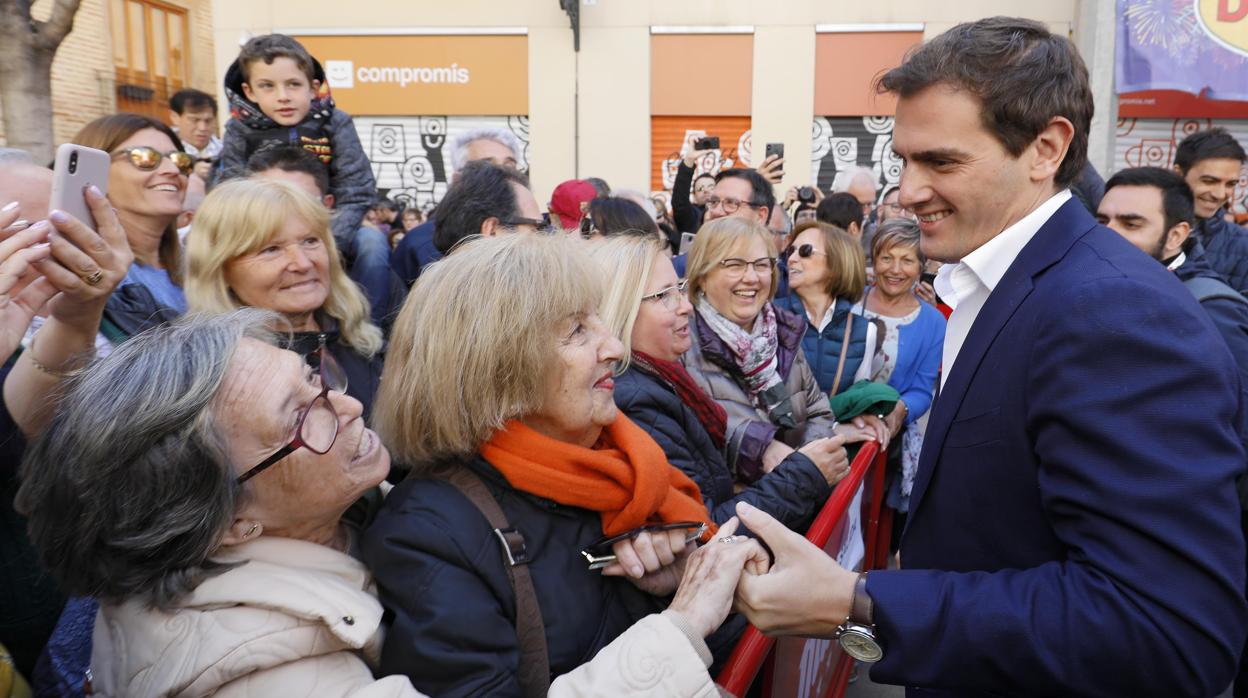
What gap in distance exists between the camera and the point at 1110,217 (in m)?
4.11

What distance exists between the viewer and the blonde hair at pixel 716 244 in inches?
151

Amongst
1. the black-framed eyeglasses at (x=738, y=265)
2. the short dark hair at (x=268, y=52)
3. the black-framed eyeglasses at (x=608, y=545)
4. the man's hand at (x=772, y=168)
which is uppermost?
the short dark hair at (x=268, y=52)

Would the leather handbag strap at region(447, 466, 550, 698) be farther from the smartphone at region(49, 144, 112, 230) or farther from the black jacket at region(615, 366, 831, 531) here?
the smartphone at region(49, 144, 112, 230)

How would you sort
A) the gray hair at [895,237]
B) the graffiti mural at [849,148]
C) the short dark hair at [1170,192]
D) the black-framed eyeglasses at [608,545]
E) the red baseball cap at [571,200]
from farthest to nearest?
the graffiti mural at [849,148], the red baseball cap at [571,200], the gray hair at [895,237], the short dark hair at [1170,192], the black-framed eyeglasses at [608,545]

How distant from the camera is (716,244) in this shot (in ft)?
12.7

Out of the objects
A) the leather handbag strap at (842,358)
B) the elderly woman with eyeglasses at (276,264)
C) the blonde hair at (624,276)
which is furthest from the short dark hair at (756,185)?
the elderly woman with eyeglasses at (276,264)

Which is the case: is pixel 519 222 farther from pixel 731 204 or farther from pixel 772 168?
pixel 772 168

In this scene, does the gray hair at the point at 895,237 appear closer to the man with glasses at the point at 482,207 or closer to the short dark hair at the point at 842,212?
the short dark hair at the point at 842,212

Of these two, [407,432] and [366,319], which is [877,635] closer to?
[407,432]

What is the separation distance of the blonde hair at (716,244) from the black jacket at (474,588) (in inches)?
83.4

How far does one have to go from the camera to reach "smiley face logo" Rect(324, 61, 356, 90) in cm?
1466

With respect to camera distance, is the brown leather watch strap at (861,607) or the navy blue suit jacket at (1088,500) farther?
the brown leather watch strap at (861,607)

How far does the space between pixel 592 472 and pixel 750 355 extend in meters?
1.82

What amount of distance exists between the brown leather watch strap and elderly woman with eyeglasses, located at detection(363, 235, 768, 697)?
0.86ft
